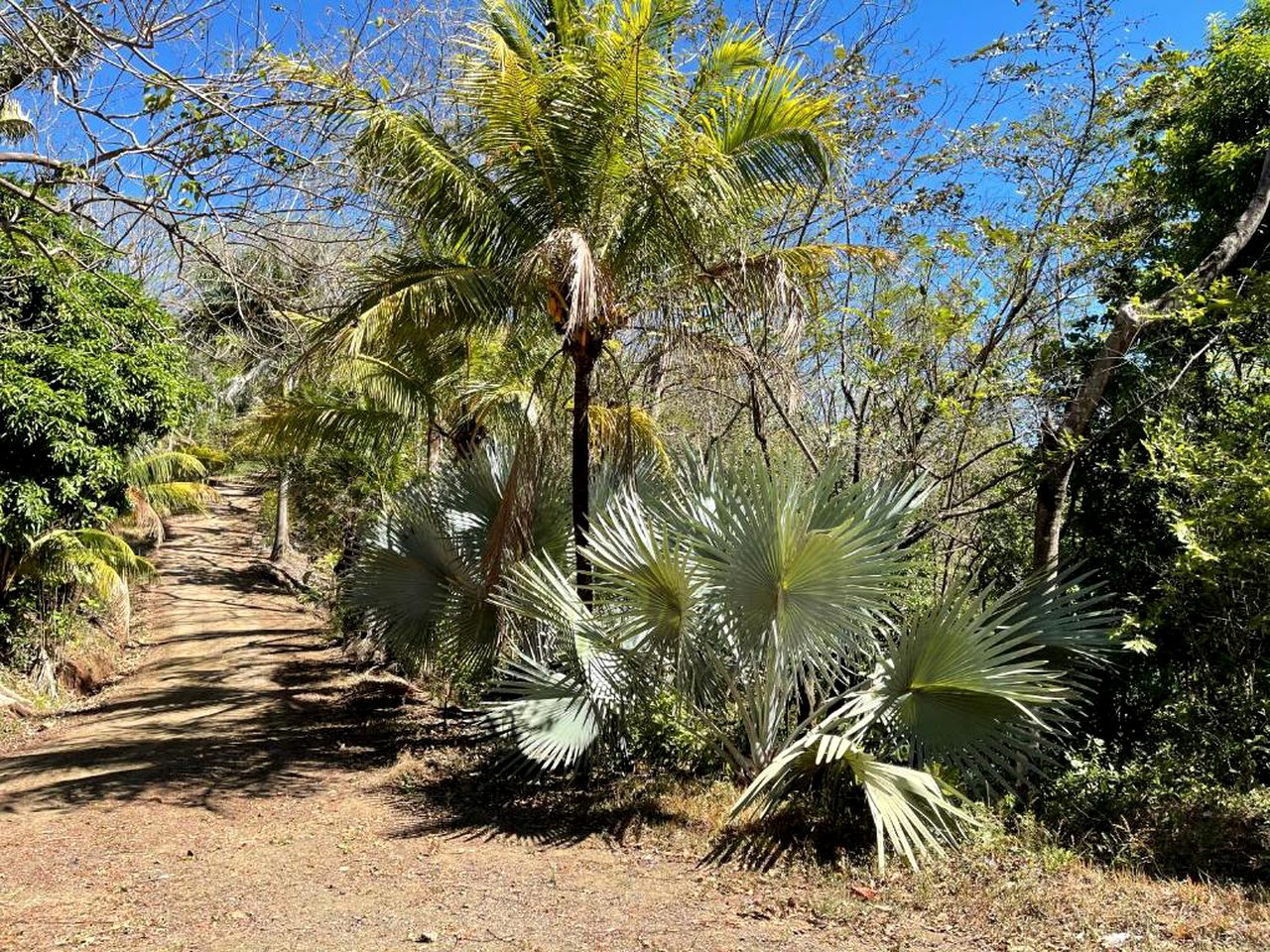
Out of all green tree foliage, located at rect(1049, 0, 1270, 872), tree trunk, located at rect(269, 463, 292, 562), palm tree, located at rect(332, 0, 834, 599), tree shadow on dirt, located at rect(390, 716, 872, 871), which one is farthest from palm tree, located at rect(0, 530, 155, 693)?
green tree foliage, located at rect(1049, 0, 1270, 872)

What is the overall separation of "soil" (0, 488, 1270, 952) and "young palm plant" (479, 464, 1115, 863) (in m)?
0.50

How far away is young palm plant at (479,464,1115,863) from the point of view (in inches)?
217

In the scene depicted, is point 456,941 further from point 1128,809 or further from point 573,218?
point 573,218

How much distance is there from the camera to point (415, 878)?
5789 mm

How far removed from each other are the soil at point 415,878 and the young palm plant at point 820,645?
0.50 meters

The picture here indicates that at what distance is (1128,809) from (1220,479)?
94.9 inches

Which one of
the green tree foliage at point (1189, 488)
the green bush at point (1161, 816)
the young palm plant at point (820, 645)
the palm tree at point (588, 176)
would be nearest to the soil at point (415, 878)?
the young palm plant at point (820, 645)

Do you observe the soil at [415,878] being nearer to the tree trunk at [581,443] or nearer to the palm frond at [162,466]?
the tree trunk at [581,443]

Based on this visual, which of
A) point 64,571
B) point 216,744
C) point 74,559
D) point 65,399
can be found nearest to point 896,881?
point 216,744

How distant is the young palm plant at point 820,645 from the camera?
5520mm

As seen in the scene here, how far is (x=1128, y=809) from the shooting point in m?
6.48

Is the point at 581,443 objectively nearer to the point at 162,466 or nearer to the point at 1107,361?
the point at 1107,361

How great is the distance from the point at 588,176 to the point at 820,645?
4648 mm

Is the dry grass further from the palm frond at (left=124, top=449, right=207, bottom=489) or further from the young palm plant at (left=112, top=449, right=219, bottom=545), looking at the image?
the young palm plant at (left=112, top=449, right=219, bottom=545)
